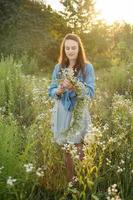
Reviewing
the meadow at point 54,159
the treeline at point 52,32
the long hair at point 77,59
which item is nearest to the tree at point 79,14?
the treeline at point 52,32

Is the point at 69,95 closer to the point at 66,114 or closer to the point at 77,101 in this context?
the point at 66,114

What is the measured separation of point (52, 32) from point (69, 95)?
1225 centimetres

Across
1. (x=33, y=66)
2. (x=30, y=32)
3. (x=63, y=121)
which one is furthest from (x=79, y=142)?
(x=30, y=32)

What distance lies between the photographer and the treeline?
15.6 m

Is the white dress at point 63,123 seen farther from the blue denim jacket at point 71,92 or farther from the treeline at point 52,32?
the treeline at point 52,32

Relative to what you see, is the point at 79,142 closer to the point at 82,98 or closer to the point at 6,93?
the point at 82,98

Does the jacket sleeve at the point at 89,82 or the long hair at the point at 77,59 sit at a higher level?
the long hair at the point at 77,59

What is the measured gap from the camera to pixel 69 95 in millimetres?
4836

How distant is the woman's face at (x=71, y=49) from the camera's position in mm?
4949

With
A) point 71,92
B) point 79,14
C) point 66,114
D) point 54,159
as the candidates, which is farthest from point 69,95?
point 79,14

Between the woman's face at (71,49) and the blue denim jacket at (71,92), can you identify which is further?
the woman's face at (71,49)

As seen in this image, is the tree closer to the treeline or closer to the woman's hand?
the treeline

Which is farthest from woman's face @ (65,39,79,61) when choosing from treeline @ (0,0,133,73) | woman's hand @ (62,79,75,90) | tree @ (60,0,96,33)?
tree @ (60,0,96,33)

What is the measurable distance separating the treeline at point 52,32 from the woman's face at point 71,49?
373 inches
